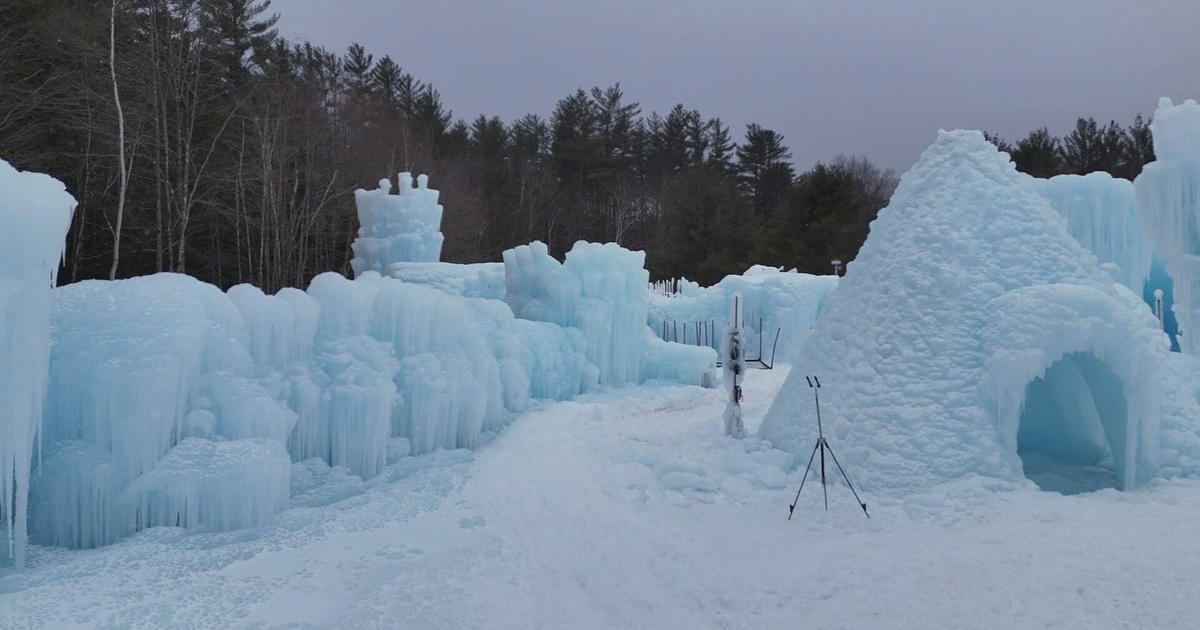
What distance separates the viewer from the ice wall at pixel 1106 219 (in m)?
13.8

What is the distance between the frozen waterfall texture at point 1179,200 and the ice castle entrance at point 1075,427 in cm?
141

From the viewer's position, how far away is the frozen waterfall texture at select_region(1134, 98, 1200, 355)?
25.2ft

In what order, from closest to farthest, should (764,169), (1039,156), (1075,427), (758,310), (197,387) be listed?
(197,387) → (1075,427) → (758,310) → (1039,156) → (764,169)

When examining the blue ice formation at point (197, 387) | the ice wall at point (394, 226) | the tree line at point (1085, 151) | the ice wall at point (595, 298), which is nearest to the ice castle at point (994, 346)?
the blue ice formation at point (197, 387)

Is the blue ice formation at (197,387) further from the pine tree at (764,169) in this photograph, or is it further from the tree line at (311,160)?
the pine tree at (764,169)

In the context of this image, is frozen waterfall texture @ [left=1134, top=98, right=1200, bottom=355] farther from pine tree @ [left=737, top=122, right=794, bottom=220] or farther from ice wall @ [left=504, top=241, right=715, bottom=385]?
pine tree @ [left=737, top=122, right=794, bottom=220]

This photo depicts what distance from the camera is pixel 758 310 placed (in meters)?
22.4

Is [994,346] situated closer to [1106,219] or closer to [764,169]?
[1106,219]

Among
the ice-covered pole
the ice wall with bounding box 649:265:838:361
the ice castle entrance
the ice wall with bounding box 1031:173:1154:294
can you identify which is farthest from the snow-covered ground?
the ice wall with bounding box 649:265:838:361

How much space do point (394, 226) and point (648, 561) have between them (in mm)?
15582

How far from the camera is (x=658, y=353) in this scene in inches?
658

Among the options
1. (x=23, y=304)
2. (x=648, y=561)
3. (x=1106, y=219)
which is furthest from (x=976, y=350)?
(x=1106, y=219)

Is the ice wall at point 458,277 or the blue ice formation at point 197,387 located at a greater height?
the ice wall at point 458,277

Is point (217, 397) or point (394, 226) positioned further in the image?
point (394, 226)
